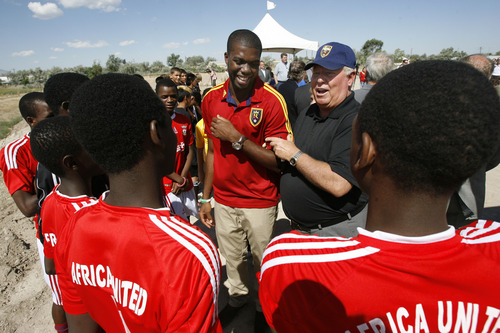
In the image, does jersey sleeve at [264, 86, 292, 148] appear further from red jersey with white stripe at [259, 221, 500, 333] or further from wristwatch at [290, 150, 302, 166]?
red jersey with white stripe at [259, 221, 500, 333]

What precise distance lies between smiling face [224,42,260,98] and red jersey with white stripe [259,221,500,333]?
1.85 metres

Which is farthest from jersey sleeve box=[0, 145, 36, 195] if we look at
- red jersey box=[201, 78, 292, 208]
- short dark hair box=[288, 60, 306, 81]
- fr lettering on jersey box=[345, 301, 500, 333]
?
short dark hair box=[288, 60, 306, 81]

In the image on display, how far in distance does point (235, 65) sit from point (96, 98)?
1639 mm

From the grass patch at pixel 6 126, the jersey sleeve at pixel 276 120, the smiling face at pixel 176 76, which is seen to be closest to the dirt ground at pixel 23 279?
the jersey sleeve at pixel 276 120

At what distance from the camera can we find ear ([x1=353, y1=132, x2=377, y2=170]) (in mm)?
905

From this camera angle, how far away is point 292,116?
4359 mm

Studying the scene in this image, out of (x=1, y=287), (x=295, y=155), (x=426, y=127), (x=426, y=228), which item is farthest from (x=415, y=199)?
(x=1, y=287)

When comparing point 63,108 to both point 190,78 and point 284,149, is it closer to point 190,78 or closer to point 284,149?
point 284,149

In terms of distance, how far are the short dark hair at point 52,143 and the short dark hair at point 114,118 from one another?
25.5 inches

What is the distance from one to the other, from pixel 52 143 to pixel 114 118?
2.76 feet

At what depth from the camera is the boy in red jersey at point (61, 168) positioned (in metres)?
1.58

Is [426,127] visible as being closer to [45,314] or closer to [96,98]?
[96,98]

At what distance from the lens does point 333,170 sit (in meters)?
1.82

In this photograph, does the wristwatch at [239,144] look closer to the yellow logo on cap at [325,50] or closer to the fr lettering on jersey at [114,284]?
the yellow logo on cap at [325,50]
